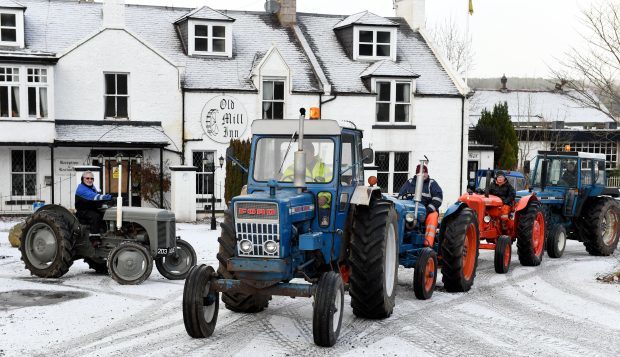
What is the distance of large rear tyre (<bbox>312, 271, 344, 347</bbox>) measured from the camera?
27.3 feet

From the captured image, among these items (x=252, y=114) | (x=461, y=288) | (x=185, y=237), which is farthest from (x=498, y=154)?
(x=461, y=288)

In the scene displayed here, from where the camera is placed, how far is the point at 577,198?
17484 mm

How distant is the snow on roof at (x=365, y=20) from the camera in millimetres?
29312

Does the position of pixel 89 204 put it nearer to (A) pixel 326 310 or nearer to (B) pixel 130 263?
(B) pixel 130 263

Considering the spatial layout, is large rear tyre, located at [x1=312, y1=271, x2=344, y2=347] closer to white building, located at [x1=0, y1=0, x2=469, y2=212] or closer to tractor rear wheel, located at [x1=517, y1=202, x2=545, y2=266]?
tractor rear wheel, located at [x1=517, y1=202, x2=545, y2=266]

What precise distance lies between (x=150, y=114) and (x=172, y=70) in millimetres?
1688

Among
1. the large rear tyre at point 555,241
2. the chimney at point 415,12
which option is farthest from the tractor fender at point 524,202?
the chimney at point 415,12

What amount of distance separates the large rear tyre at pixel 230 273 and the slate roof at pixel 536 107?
4045 centimetres

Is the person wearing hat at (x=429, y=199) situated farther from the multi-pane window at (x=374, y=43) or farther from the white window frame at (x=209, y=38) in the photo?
the multi-pane window at (x=374, y=43)

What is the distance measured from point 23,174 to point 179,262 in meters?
13.4

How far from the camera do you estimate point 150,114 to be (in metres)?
25.8

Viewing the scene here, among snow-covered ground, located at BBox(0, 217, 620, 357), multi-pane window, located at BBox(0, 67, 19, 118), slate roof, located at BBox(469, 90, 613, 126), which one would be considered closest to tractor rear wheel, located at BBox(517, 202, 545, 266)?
snow-covered ground, located at BBox(0, 217, 620, 357)

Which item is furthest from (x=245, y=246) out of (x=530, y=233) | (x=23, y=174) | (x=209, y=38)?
(x=209, y=38)

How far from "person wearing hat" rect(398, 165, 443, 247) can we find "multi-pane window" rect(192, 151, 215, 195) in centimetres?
1406
